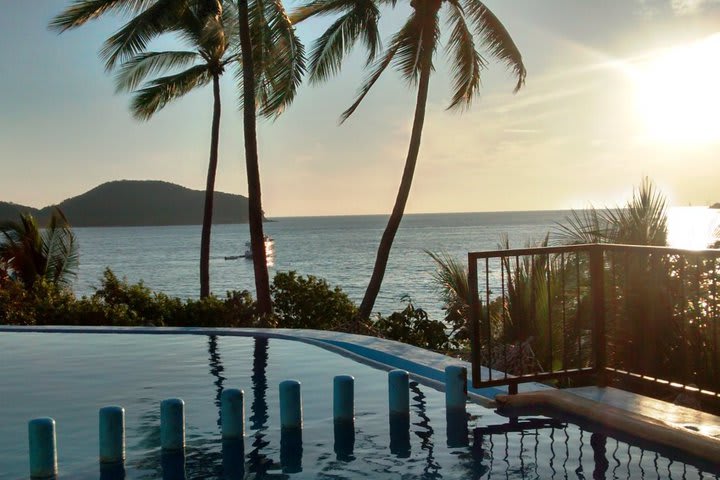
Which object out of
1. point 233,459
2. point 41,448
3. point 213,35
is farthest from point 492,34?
point 41,448

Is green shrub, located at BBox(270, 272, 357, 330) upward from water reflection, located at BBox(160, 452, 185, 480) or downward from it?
upward

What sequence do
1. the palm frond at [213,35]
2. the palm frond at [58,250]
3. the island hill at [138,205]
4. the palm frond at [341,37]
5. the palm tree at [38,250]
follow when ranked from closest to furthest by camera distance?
the palm frond at [341,37], the palm tree at [38,250], the palm frond at [58,250], the palm frond at [213,35], the island hill at [138,205]

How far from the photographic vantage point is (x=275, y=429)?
7.13 metres

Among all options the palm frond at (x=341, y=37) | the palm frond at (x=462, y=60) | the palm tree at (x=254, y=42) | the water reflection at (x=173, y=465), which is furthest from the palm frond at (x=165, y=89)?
the water reflection at (x=173, y=465)

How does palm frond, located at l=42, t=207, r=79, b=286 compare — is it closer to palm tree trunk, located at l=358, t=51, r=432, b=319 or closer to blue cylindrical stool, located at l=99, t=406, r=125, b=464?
palm tree trunk, located at l=358, t=51, r=432, b=319

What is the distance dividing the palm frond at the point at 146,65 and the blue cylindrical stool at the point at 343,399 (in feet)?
63.7

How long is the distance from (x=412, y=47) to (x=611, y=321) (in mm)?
12006

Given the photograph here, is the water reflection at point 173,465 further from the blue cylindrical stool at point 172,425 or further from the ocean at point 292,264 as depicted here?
the ocean at point 292,264

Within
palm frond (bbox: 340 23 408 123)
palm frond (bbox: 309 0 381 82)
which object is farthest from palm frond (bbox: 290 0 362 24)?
palm frond (bbox: 340 23 408 123)

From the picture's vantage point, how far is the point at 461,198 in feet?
250

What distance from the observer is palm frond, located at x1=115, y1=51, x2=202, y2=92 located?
24.8m

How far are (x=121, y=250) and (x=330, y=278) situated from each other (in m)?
59.8

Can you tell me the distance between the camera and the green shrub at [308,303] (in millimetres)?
15578

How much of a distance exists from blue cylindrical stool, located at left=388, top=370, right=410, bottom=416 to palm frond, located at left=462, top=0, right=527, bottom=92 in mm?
14460
